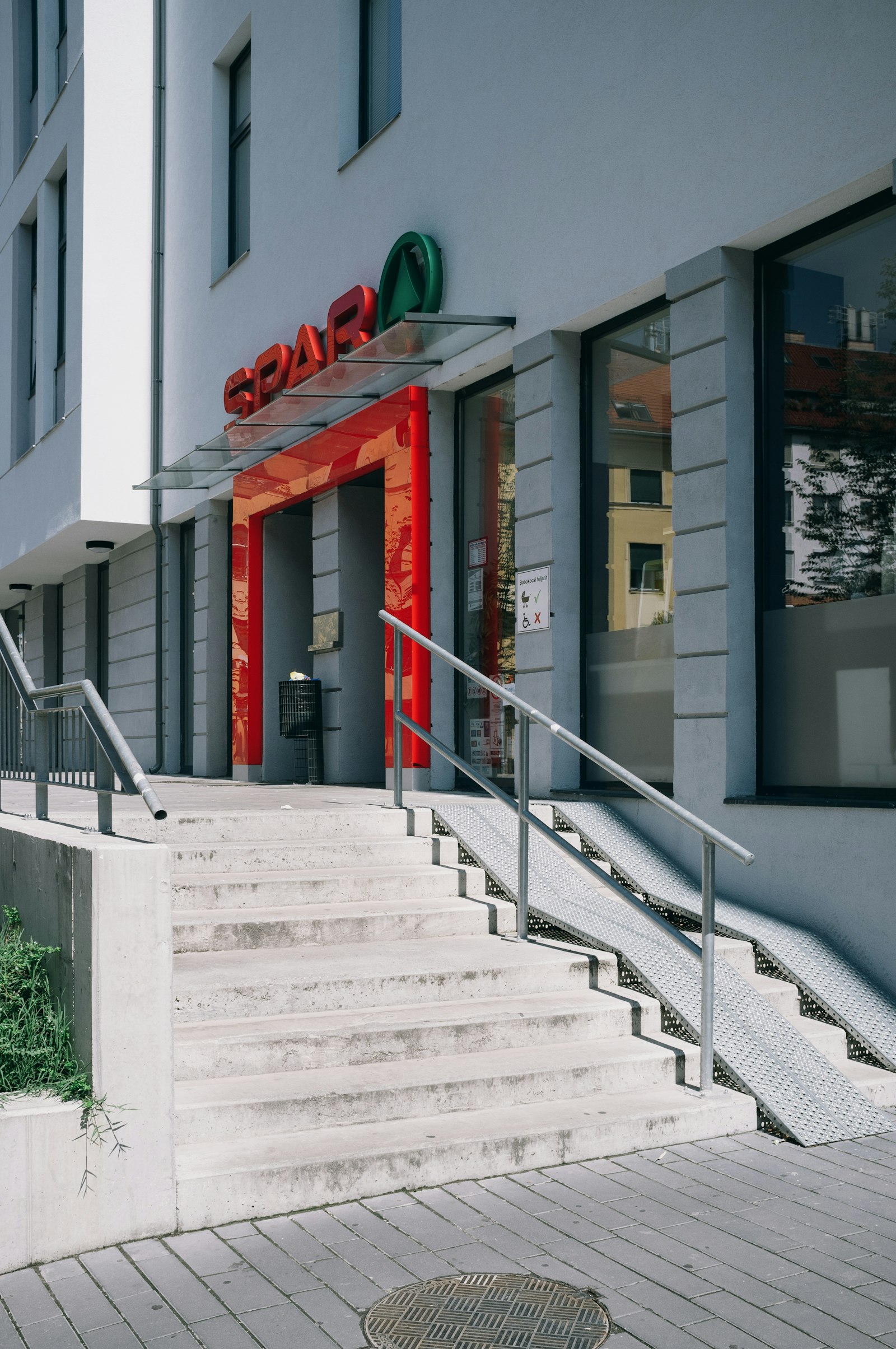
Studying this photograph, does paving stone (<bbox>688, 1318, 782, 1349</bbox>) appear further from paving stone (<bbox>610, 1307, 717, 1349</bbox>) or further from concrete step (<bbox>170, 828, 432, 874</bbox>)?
concrete step (<bbox>170, 828, 432, 874</bbox>)

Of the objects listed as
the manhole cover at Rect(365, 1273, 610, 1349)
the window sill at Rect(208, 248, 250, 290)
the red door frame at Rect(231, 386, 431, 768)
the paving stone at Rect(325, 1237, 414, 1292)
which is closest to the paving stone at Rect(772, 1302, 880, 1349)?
the manhole cover at Rect(365, 1273, 610, 1349)

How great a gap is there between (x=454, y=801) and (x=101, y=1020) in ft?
15.5

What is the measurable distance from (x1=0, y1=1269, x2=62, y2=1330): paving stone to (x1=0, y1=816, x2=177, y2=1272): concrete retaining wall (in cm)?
7

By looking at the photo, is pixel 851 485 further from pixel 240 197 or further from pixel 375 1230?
pixel 240 197

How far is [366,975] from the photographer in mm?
5555

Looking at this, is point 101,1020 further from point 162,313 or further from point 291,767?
point 162,313

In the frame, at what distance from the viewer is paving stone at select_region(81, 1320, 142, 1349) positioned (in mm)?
3363

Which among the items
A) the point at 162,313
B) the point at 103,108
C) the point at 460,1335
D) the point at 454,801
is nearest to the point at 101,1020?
the point at 460,1335

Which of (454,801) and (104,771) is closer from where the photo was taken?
(104,771)

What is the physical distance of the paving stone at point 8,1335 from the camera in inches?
133

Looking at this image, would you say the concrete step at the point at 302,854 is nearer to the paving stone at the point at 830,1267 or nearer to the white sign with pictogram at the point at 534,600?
the white sign with pictogram at the point at 534,600

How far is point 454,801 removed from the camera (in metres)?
8.74

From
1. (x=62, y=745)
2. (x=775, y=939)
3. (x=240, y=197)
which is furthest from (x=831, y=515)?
(x=240, y=197)

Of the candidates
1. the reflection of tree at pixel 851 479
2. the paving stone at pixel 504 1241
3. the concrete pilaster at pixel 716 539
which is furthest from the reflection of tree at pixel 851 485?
the paving stone at pixel 504 1241
